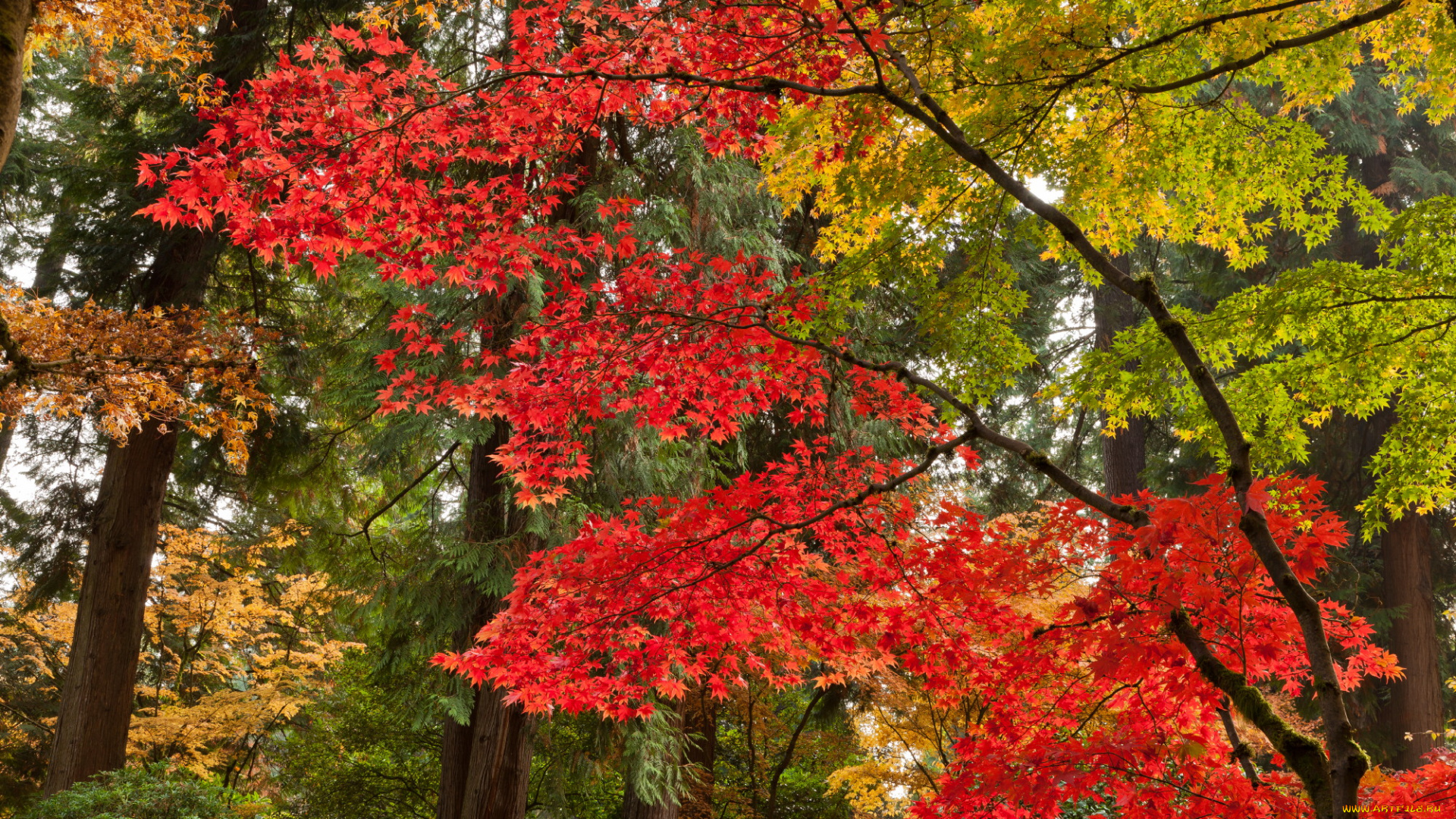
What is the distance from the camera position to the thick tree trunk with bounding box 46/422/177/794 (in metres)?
7.43

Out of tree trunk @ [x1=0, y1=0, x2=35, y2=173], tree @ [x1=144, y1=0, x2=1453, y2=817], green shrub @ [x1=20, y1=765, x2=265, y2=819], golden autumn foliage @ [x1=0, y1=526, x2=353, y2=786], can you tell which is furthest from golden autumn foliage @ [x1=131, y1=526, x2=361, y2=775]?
tree trunk @ [x1=0, y1=0, x2=35, y2=173]

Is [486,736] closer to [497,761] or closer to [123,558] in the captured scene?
[497,761]

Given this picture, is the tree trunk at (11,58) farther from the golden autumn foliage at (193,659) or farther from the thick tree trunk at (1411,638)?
the thick tree trunk at (1411,638)

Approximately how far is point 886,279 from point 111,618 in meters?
7.38

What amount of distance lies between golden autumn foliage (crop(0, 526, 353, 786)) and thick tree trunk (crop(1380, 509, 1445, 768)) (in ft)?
42.8

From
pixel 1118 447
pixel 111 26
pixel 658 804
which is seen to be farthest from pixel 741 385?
pixel 1118 447

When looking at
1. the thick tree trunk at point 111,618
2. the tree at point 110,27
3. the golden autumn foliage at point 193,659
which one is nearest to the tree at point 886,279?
the tree at point 110,27

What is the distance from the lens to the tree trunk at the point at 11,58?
2963 millimetres

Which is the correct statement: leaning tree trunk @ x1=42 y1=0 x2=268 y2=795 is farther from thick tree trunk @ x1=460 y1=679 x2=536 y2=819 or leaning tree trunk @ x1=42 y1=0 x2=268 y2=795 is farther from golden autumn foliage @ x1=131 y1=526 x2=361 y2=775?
thick tree trunk @ x1=460 y1=679 x2=536 y2=819

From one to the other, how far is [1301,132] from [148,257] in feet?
32.5

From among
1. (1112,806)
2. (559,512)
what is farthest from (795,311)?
(1112,806)

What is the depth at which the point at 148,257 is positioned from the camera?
28.9ft

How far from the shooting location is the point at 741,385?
183 inches

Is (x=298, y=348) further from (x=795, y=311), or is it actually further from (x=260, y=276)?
(x=795, y=311)
